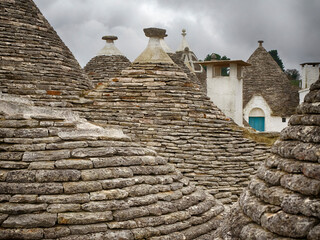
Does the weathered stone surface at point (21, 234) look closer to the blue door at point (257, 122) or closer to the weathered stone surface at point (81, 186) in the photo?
the weathered stone surface at point (81, 186)

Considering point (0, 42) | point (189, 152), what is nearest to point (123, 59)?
point (0, 42)

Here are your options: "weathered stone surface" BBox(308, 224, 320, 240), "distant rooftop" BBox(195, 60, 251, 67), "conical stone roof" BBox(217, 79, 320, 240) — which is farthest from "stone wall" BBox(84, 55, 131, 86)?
"weathered stone surface" BBox(308, 224, 320, 240)

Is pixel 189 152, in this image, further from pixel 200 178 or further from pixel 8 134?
pixel 8 134

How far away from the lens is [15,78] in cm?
1011

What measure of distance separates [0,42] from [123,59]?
562 cm

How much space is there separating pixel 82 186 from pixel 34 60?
676 centimetres

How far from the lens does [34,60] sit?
10.7 meters

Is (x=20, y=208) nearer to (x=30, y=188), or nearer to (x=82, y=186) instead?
(x=30, y=188)

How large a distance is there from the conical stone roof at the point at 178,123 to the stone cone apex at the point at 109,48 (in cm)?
499

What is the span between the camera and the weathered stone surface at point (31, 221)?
4207 millimetres

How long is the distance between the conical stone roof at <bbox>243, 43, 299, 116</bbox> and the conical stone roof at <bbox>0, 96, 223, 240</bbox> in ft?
64.1

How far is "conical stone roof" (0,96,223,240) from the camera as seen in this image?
170 inches

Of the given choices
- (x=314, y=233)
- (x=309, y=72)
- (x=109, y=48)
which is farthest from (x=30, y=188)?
(x=309, y=72)

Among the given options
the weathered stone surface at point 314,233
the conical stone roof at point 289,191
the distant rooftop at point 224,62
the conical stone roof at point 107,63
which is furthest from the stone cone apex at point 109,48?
the weathered stone surface at point 314,233
